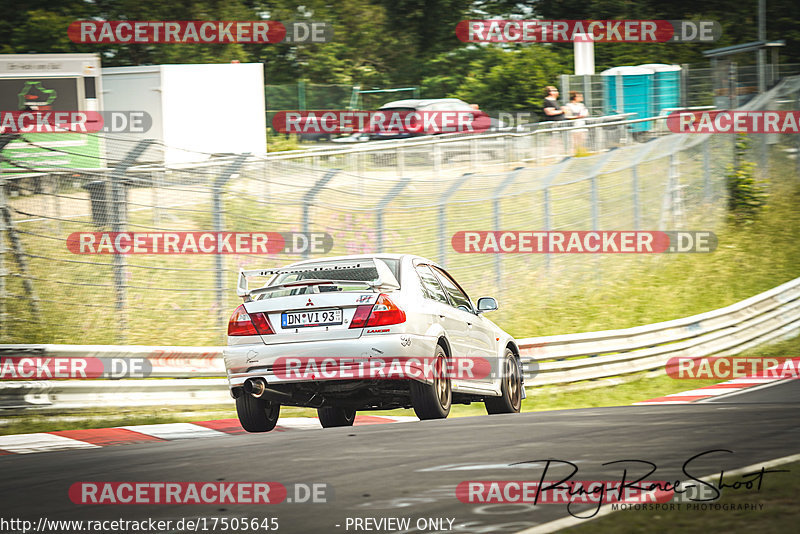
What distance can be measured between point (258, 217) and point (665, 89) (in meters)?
19.2

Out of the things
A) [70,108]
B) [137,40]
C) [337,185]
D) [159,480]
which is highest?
[137,40]

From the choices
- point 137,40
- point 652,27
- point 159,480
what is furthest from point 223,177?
point 652,27

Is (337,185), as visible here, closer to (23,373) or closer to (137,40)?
(23,373)

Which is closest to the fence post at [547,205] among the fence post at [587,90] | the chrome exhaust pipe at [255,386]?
the chrome exhaust pipe at [255,386]

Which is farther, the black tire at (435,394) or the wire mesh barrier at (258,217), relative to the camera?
the wire mesh barrier at (258,217)

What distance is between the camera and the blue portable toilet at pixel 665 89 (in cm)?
3058

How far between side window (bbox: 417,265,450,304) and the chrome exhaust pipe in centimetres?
156

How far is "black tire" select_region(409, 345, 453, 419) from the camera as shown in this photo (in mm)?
8562

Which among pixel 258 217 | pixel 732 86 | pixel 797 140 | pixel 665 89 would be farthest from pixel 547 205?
pixel 665 89

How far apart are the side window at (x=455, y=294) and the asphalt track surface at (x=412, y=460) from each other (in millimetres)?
1363

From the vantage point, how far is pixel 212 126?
24516 mm

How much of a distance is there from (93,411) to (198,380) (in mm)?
1187

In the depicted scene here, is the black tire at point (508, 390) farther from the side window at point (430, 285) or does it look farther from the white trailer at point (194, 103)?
the white trailer at point (194, 103)

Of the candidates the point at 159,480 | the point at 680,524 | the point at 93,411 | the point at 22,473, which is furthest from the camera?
the point at 93,411
